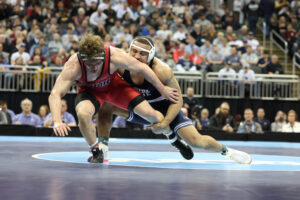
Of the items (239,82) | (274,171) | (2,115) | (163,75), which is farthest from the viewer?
(239,82)

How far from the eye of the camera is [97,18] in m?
15.0

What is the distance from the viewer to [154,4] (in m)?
16.1

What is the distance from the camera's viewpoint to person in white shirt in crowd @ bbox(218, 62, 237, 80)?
1270 cm

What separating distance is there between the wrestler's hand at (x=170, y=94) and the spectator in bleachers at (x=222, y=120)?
572 cm

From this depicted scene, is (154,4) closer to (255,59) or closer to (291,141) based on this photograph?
(255,59)

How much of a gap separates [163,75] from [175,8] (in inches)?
445

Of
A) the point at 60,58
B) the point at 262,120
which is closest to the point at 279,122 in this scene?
the point at 262,120

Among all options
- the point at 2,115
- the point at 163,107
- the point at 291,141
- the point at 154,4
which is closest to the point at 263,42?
the point at 154,4

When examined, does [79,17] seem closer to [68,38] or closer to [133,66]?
[68,38]

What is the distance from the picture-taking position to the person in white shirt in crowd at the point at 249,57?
13992 millimetres

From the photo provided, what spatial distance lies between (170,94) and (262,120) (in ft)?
21.7

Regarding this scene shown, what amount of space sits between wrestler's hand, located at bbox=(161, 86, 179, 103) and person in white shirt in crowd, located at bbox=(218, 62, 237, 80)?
7.24 meters

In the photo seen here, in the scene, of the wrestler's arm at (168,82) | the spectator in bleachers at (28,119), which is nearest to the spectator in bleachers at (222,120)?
the spectator in bleachers at (28,119)

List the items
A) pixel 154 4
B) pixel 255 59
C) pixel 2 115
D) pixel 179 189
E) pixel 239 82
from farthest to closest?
pixel 154 4 → pixel 255 59 → pixel 239 82 → pixel 2 115 → pixel 179 189
